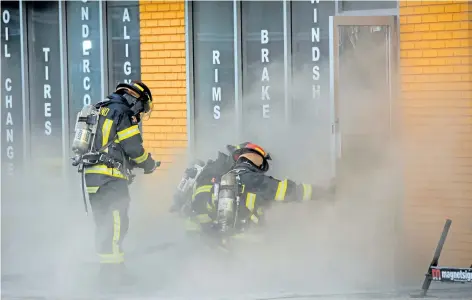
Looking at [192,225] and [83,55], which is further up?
[83,55]

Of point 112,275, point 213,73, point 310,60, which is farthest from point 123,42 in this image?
point 112,275

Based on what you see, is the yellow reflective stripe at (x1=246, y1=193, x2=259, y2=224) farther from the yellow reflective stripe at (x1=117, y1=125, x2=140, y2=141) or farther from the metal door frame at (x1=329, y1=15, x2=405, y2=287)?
the metal door frame at (x1=329, y1=15, x2=405, y2=287)

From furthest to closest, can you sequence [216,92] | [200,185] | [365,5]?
[216,92]
[365,5]
[200,185]

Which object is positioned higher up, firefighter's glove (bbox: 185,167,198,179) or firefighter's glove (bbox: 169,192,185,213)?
firefighter's glove (bbox: 185,167,198,179)

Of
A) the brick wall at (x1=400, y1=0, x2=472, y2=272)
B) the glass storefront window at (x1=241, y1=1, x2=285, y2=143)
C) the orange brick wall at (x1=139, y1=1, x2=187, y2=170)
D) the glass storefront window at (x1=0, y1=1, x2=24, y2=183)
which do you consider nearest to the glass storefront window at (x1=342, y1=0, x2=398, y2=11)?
the brick wall at (x1=400, y1=0, x2=472, y2=272)

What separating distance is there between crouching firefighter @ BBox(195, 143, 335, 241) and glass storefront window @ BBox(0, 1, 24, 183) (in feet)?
17.2

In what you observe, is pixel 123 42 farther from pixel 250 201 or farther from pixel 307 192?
pixel 307 192

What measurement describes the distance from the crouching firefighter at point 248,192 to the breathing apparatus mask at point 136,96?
3.31 feet

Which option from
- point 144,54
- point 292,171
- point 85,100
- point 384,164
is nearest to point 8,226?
point 85,100

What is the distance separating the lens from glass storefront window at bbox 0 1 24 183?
1257 cm

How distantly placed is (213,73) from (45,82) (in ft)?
8.48

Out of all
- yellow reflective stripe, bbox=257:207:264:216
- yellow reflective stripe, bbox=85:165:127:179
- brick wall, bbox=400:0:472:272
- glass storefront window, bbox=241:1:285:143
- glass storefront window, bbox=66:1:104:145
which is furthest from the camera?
glass storefront window, bbox=66:1:104:145

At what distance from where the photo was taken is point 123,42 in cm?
1173

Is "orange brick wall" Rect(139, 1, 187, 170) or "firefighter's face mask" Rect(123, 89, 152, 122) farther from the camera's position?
"orange brick wall" Rect(139, 1, 187, 170)
